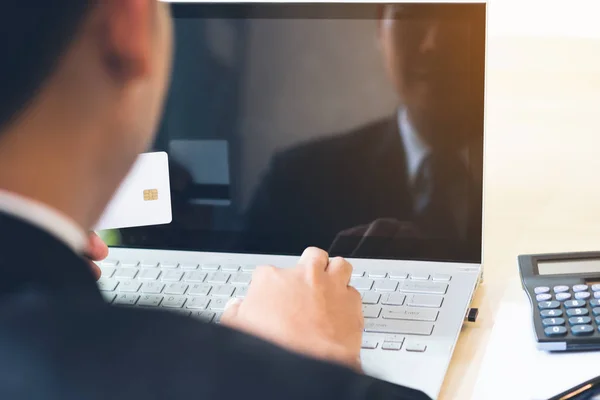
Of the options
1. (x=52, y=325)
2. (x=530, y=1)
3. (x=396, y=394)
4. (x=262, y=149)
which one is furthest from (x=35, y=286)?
(x=530, y=1)

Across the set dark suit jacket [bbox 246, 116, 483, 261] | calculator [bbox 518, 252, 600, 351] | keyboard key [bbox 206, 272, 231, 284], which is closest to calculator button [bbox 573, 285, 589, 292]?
calculator [bbox 518, 252, 600, 351]

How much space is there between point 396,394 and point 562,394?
17 cm

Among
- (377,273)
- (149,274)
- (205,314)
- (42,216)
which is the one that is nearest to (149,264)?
(149,274)

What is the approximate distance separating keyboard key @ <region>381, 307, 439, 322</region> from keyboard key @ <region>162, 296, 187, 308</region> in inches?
7.4

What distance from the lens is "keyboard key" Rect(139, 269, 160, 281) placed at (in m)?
0.76

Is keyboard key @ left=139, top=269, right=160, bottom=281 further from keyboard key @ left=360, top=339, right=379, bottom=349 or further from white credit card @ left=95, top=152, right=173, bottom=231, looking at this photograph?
keyboard key @ left=360, top=339, right=379, bottom=349

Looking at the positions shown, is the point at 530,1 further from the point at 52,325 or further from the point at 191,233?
the point at 52,325

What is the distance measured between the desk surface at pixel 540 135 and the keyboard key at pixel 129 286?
363mm

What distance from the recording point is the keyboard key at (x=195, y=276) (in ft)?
2.48

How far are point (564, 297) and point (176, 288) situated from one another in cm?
35

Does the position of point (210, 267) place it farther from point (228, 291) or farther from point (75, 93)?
point (75, 93)

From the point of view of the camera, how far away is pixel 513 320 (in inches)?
25.9

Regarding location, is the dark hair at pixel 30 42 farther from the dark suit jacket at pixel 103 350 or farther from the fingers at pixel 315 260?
the fingers at pixel 315 260

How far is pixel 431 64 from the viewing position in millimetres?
718
